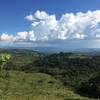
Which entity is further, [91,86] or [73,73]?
[73,73]

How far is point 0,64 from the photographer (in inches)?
802

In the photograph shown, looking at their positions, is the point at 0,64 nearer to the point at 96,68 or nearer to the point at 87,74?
the point at 87,74

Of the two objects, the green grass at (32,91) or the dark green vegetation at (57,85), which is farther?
the dark green vegetation at (57,85)

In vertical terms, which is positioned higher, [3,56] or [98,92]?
[3,56]

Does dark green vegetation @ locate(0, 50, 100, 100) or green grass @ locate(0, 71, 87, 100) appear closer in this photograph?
green grass @ locate(0, 71, 87, 100)

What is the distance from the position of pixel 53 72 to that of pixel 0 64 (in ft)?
590

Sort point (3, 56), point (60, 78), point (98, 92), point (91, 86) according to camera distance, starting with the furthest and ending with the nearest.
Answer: point (60, 78) → point (91, 86) → point (98, 92) → point (3, 56)

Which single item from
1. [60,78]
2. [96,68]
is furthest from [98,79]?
[96,68]

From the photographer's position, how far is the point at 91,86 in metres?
110

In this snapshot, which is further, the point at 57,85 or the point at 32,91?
the point at 57,85

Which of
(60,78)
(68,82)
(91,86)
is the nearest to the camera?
(91,86)

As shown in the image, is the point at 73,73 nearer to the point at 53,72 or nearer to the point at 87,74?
the point at 87,74

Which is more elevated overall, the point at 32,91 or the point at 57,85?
the point at 32,91

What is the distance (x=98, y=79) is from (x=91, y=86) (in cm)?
524
